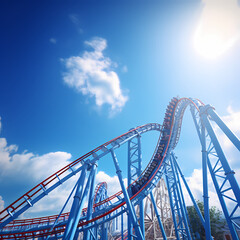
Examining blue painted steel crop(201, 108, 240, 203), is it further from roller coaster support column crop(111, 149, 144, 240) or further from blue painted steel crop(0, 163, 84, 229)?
blue painted steel crop(0, 163, 84, 229)

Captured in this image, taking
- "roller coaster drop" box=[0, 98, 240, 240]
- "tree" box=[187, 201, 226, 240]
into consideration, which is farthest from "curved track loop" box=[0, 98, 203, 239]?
"tree" box=[187, 201, 226, 240]

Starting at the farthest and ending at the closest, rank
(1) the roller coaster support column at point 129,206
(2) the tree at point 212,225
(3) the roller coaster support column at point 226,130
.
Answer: (2) the tree at point 212,225 → (1) the roller coaster support column at point 129,206 → (3) the roller coaster support column at point 226,130

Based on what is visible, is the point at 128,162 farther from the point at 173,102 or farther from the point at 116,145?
the point at 173,102

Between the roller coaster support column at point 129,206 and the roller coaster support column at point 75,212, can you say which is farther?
the roller coaster support column at point 129,206

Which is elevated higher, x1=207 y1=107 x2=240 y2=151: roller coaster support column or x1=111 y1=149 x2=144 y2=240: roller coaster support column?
x1=207 y1=107 x2=240 y2=151: roller coaster support column

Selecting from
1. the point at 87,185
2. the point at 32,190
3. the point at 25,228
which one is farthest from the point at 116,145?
the point at 25,228

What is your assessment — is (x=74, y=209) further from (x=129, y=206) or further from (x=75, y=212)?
(x=129, y=206)

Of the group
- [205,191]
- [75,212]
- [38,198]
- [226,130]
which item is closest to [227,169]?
[226,130]

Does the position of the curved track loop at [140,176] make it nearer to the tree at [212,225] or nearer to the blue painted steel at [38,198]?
the blue painted steel at [38,198]

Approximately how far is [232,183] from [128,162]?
23.3 feet

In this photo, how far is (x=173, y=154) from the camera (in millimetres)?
12680

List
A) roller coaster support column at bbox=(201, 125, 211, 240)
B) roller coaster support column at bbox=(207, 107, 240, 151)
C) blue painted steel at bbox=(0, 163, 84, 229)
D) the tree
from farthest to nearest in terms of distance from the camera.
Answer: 1. the tree
2. blue painted steel at bbox=(0, 163, 84, 229)
3. roller coaster support column at bbox=(201, 125, 211, 240)
4. roller coaster support column at bbox=(207, 107, 240, 151)

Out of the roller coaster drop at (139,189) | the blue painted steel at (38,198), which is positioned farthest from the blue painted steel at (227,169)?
Result: the blue painted steel at (38,198)

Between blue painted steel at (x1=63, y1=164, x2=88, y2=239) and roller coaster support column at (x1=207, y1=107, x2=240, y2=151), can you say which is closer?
roller coaster support column at (x1=207, y1=107, x2=240, y2=151)
